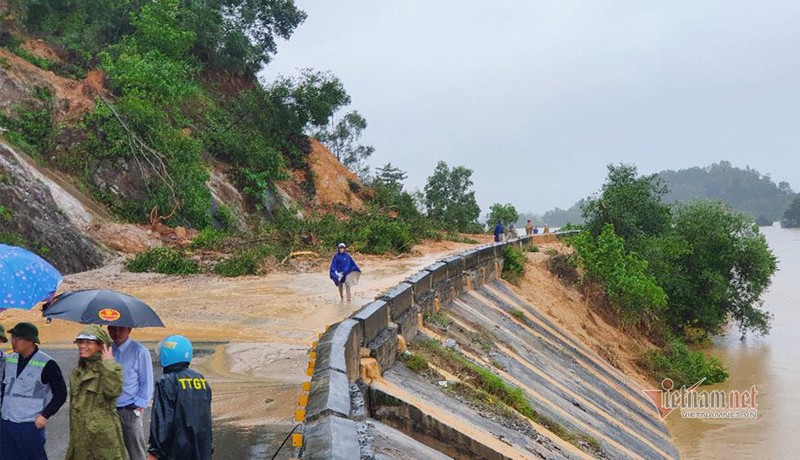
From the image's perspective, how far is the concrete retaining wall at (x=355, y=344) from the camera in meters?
4.39

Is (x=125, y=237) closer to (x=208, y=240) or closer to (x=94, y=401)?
(x=208, y=240)

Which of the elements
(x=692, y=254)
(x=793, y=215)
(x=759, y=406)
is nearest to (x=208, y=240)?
(x=759, y=406)

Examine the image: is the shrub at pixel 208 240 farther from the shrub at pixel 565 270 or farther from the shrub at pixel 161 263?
the shrub at pixel 565 270

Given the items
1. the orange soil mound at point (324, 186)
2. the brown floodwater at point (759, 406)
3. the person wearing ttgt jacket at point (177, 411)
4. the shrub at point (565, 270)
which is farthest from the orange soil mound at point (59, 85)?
the person wearing ttgt jacket at point (177, 411)

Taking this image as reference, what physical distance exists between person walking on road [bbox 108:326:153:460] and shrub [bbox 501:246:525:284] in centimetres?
1678

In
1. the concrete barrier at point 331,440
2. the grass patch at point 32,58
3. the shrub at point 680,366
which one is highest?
the grass patch at point 32,58

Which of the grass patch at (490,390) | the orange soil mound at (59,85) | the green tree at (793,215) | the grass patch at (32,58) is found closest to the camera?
the grass patch at (490,390)

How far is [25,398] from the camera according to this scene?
4.25m

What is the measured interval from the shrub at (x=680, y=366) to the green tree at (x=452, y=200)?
20.1 metres

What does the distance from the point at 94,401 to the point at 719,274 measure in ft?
85.4

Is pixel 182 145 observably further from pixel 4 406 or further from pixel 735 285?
pixel 735 285

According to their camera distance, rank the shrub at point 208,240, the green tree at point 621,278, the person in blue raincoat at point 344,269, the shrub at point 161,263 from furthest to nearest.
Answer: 1. the green tree at point 621,278
2. the shrub at point 208,240
3. the shrub at point 161,263
4. the person in blue raincoat at point 344,269

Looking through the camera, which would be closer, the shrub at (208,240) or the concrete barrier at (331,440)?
the concrete barrier at (331,440)

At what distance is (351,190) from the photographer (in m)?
42.3
